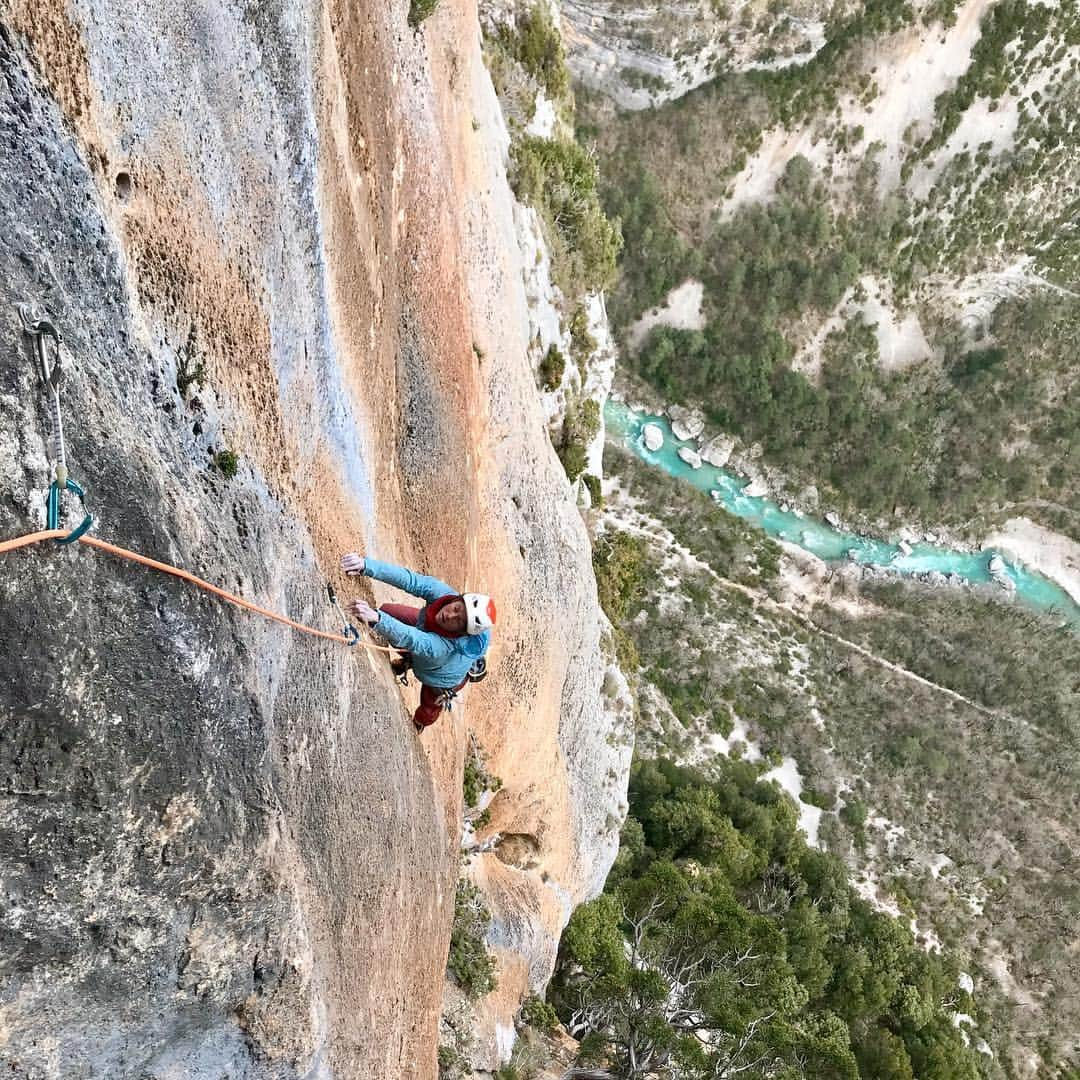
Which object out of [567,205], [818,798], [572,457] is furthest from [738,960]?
[567,205]

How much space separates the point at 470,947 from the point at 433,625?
8.20m

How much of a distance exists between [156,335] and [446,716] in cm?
653

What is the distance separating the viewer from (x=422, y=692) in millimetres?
8398

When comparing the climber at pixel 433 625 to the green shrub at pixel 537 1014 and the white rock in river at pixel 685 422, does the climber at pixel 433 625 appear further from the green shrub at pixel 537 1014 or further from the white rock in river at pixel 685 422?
the white rock in river at pixel 685 422

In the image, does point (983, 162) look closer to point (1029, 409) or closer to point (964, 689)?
point (1029, 409)

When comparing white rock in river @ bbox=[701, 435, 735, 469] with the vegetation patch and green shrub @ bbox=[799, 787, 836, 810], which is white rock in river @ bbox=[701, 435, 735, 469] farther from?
green shrub @ bbox=[799, 787, 836, 810]

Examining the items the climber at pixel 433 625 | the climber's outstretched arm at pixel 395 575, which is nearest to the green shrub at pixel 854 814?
the climber at pixel 433 625

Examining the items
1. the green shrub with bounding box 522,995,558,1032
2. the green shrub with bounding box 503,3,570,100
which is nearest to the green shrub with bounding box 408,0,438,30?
the green shrub with bounding box 503,3,570,100

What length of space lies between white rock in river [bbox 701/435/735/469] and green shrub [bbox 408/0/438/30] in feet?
112

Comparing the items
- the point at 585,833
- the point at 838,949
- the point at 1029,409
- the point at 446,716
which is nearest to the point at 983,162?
the point at 1029,409

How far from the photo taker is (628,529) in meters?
38.7

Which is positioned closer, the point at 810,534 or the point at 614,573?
the point at 614,573

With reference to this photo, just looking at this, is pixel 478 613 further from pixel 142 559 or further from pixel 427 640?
pixel 142 559

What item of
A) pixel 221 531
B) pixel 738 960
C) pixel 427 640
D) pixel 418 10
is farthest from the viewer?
pixel 738 960
